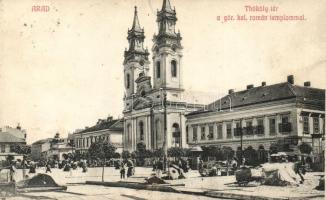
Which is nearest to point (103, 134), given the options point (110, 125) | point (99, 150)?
point (110, 125)

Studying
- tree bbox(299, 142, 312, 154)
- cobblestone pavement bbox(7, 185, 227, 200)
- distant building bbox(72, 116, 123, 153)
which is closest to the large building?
tree bbox(299, 142, 312, 154)

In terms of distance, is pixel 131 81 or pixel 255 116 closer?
pixel 255 116

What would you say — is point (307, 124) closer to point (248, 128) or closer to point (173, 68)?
point (248, 128)

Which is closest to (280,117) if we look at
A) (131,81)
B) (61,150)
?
(131,81)

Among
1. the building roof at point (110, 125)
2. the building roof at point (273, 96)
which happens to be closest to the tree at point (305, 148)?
the building roof at point (273, 96)

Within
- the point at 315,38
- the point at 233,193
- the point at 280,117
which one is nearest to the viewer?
the point at 233,193

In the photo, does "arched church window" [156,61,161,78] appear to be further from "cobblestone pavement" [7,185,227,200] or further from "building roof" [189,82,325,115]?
"cobblestone pavement" [7,185,227,200]

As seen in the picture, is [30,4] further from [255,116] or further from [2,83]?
[255,116]
